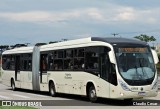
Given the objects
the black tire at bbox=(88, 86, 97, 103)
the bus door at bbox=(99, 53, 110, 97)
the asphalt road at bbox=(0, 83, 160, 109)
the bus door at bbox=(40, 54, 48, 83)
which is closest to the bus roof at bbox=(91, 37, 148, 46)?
the bus door at bbox=(99, 53, 110, 97)

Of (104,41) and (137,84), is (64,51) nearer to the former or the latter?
(104,41)

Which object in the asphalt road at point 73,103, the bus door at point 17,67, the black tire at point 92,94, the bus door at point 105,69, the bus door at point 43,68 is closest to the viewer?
the asphalt road at point 73,103

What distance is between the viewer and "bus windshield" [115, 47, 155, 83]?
60.6 ft

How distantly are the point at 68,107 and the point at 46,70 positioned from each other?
8092 millimetres

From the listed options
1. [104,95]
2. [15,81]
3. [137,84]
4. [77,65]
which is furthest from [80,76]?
[15,81]

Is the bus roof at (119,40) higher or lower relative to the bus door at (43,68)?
higher

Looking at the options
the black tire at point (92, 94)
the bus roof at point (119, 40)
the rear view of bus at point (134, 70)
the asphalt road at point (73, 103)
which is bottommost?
the asphalt road at point (73, 103)

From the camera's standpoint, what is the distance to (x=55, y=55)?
2472 cm

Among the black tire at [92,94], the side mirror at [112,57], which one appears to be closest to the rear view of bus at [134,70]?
the side mirror at [112,57]

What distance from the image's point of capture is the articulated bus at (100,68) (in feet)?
60.5

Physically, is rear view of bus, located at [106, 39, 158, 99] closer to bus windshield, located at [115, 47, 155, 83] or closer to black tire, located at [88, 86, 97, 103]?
bus windshield, located at [115, 47, 155, 83]

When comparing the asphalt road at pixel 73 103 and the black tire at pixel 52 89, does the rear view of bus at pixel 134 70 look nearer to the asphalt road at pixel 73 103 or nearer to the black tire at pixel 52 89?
the asphalt road at pixel 73 103

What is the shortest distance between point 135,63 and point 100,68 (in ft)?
5.36

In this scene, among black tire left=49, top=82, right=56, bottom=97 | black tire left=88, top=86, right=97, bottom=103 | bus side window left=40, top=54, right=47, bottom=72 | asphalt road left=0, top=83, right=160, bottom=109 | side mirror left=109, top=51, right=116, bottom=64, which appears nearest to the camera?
asphalt road left=0, top=83, right=160, bottom=109
